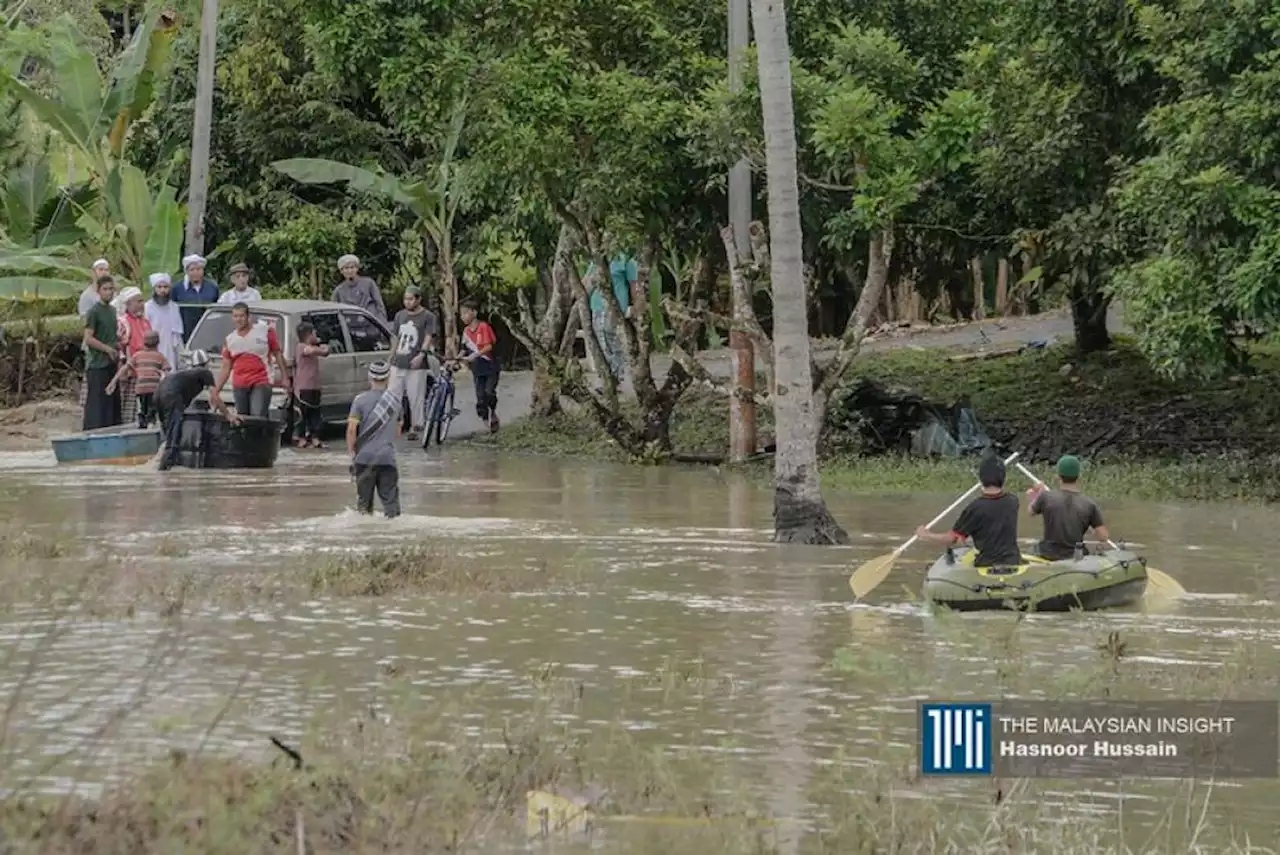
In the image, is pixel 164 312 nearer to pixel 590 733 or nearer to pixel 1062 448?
pixel 1062 448

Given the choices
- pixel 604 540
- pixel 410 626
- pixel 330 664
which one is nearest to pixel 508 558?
pixel 604 540

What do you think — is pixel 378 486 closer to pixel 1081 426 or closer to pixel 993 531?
pixel 993 531

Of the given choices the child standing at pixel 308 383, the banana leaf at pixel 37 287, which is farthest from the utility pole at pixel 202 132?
the child standing at pixel 308 383

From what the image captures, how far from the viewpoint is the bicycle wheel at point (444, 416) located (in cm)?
2825

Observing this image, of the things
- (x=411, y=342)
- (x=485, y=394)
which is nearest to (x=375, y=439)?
(x=411, y=342)

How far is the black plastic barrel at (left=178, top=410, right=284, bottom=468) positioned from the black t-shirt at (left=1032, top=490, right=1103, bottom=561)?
1057 centimetres

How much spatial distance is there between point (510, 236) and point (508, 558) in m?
17.5

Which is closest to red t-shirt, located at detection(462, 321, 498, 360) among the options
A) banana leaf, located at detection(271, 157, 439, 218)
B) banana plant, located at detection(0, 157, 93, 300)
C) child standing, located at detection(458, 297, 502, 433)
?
child standing, located at detection(458, 297, 502, 433)

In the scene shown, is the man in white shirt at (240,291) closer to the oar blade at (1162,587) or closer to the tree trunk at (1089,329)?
the tree trunk at (1089,329)

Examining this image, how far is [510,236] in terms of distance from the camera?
33.8 m

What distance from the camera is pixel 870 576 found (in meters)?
14.8

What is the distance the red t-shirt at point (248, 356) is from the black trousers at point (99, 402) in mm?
2029

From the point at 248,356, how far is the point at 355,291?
4610 millimetres

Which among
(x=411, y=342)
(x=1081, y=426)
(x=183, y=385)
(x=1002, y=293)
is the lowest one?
(x=1081, y=426)
